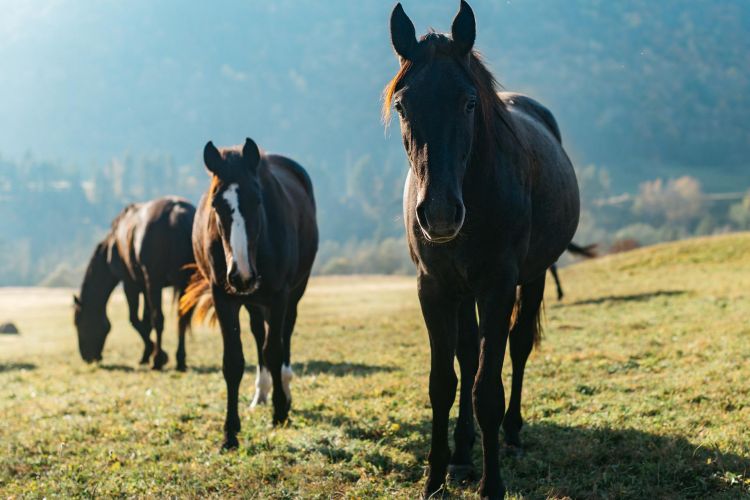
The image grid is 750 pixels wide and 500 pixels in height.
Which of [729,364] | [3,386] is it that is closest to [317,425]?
[729,364]

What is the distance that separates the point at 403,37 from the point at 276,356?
13.0 feet

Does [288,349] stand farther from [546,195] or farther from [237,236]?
[546,195]

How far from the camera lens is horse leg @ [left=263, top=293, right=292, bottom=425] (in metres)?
7.00

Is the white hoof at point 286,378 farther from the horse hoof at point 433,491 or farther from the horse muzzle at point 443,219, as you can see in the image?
the horse muzzle at point 443,219

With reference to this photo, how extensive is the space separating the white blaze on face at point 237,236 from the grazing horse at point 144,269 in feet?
17.0

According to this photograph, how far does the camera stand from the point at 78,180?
186 meters

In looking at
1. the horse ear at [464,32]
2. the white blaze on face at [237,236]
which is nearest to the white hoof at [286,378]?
the white blaze on face at [237,236]

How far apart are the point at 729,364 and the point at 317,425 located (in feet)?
15.2

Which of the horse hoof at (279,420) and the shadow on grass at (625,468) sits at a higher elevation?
the shadow on grass at (625,468)

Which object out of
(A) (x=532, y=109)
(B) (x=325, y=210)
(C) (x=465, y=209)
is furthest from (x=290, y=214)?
(B) (x=325, y=210)

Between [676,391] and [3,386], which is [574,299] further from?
[3,386]

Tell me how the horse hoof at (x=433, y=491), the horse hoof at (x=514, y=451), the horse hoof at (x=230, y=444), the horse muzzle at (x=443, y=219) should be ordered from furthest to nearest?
the horse hoof at (x=230, y=444)
the horse hoof at (x=514, y=451)
the horse hoof at (x=433, y=491)
the horse muzzle at (x=443, y=219)

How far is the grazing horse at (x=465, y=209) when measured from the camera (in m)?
3.69

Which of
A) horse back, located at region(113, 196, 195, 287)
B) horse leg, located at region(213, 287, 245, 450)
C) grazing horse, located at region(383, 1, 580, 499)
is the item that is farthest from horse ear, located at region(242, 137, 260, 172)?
horse back, located at region(113, 196, 195, 287)
